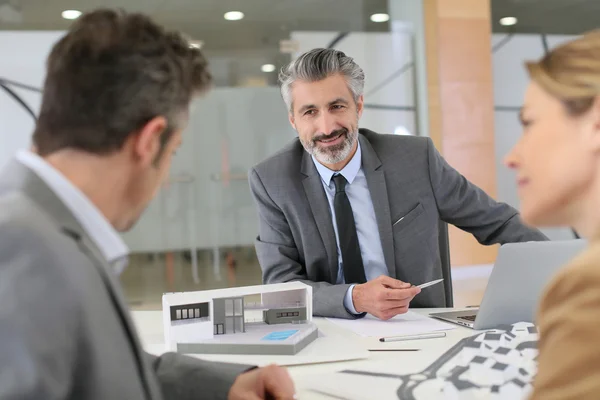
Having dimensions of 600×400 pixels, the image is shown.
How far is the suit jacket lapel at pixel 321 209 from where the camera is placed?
2.37m

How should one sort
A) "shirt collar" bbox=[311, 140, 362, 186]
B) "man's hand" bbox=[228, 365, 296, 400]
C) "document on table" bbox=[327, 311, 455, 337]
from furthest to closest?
"shirt collar" bbox=[311, 140, 362, 186], "document on table" bbox=[327, 311, 455, 337], "man's hand" bbox=[228, 365, 296, 400]

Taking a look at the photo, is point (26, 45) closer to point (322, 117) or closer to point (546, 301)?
point (322, 117)

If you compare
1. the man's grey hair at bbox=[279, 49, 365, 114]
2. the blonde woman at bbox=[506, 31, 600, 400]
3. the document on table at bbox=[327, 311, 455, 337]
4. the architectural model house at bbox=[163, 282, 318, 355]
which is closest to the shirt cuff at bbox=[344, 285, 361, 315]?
the document on table at bbox=[327, 311, 455, 337]

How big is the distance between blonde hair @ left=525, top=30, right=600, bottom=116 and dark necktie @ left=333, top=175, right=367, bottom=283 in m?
1.51

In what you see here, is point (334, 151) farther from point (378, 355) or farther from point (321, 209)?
point (378, 355)

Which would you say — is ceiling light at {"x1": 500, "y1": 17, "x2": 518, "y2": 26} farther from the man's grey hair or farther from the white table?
the white table

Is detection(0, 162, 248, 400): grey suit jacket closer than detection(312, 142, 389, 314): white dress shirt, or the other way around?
detection(0, 162, 248, 400): grey suit jacket

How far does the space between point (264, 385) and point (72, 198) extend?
53 centimetres

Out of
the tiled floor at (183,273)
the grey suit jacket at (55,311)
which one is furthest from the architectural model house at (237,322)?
the tiled floor at (183,273)

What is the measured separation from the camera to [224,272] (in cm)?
643

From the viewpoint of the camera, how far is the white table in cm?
140

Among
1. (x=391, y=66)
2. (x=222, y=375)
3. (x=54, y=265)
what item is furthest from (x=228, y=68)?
(x=54, y=265)

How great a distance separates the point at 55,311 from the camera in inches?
28.0

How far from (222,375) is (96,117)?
0.55 m
